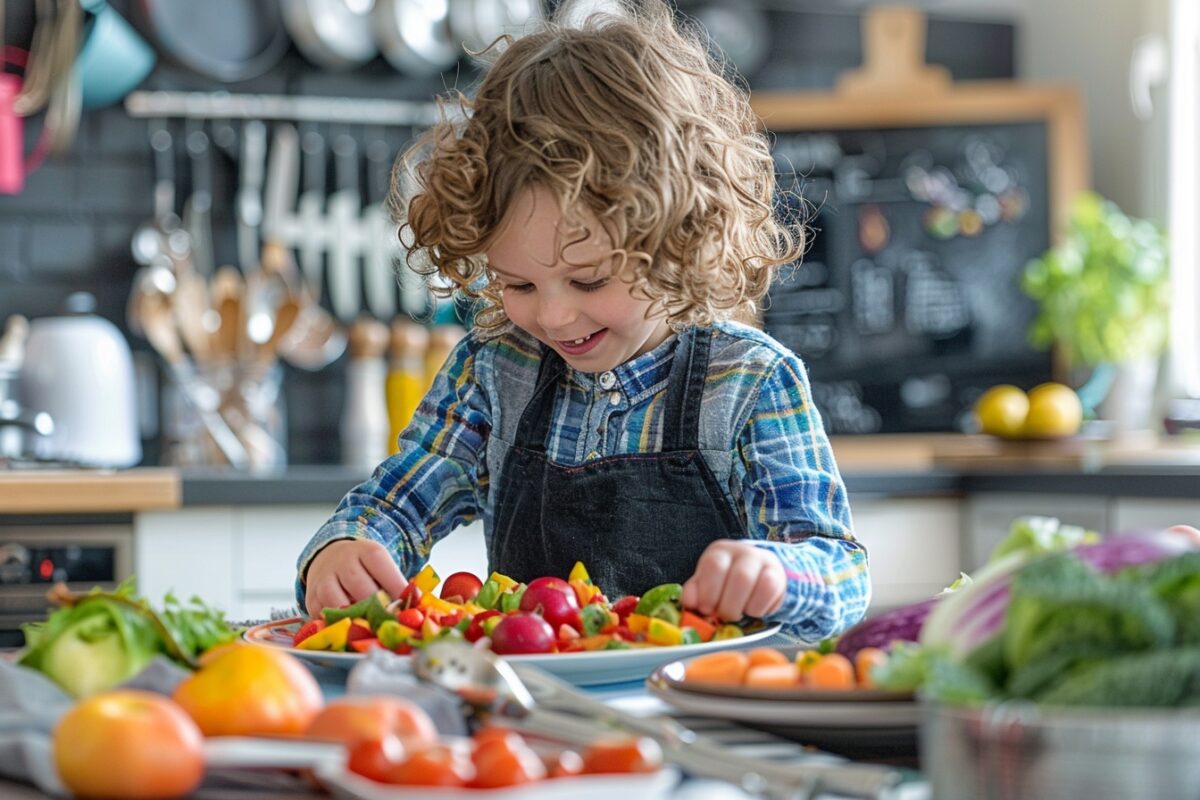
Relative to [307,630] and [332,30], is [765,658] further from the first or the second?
[332,30]

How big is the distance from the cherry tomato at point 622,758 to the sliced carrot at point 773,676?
0.57 ft

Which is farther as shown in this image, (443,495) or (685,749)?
(443,495)

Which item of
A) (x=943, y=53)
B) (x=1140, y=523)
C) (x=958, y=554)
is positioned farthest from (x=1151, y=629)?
(x=943, y=53)

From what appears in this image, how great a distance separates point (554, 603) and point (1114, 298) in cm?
254

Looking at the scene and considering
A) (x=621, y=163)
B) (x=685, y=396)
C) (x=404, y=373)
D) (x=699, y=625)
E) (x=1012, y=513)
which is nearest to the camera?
(x=699, y=625)

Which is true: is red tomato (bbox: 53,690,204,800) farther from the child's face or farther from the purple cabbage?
the child's face

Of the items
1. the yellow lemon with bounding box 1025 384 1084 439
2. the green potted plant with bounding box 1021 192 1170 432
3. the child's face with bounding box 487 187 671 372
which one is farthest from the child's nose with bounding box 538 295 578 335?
the green potted plant with bounding box 1021 192 1170 432

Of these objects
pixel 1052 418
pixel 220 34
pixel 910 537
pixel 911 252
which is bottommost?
pixel 910 537

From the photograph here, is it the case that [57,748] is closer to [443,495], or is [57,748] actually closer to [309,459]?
[443,495]

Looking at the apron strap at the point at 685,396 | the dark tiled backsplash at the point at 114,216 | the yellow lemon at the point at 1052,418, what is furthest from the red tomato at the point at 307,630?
the dark tiled backsplash at the point at 114,216

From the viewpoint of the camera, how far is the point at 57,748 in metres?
0.63

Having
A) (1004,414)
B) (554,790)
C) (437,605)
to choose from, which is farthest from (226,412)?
(554,790)

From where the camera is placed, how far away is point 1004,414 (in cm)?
294

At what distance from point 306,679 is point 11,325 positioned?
2.74 meters
